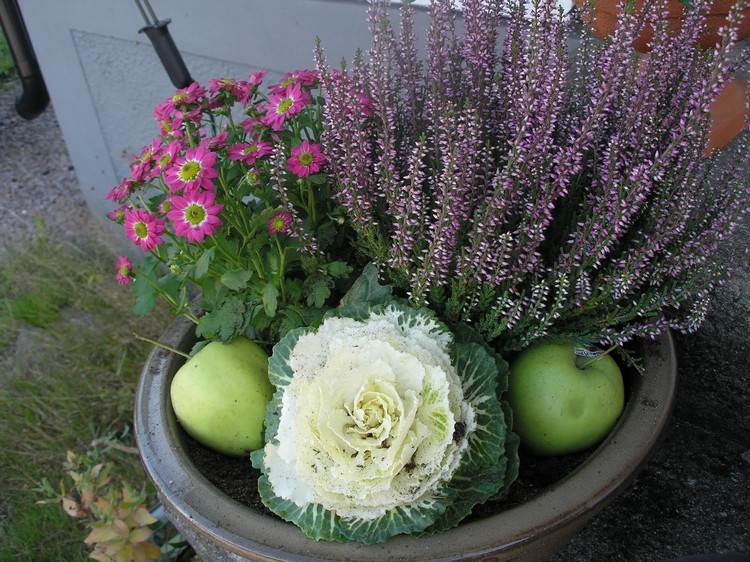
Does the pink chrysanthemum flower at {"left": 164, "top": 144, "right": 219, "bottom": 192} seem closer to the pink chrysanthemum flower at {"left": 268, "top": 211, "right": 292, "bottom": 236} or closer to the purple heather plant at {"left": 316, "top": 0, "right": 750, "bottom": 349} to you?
the pink chrysanthemum flower at {"left": 268, "top": 211, "right": 292, "bottom": 236}

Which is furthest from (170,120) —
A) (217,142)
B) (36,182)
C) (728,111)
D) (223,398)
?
(36,182)

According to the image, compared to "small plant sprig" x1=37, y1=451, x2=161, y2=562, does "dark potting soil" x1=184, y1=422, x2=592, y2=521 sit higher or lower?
higher

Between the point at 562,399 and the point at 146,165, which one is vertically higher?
the point at 146,165

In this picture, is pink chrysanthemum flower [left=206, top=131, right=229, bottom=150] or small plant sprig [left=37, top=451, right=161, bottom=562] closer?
pink chrysanthemum flower [left=206, top=131, right=229, bottom=150]

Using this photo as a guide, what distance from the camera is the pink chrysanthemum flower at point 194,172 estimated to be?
51.4 inches

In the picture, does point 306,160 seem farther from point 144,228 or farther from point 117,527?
point 117,527

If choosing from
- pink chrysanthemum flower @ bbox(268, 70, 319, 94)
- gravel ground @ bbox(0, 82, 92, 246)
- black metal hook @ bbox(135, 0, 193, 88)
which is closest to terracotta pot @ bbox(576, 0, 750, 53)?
pink chrysanthemum flower @ bbox(268, 70, 319, 94)

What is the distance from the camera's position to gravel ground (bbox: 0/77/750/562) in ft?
4.54

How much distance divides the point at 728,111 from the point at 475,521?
102 cm

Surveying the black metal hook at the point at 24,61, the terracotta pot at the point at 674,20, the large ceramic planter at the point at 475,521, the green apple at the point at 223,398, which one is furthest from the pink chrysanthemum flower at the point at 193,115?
the black metal hook at the point at 24,61

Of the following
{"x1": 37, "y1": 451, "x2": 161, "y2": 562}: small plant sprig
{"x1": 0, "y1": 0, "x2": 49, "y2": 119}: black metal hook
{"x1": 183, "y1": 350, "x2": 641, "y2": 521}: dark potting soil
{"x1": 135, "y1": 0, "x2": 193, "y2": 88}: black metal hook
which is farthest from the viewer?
{"x1": 0, "y1": 0, "x2": 49, "y2": 119}: black metal hook

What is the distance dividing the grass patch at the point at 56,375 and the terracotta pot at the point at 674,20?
2.07m

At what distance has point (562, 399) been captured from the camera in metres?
1.32

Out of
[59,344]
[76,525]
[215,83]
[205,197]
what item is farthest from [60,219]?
[205,197]
